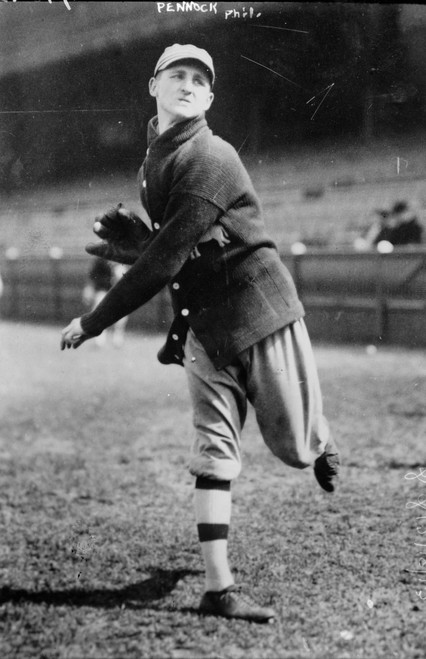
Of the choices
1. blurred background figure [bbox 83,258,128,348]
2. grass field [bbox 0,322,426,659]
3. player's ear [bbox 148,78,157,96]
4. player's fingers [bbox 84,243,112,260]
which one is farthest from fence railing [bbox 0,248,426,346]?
player's ear [bbox 148,78,157,96]

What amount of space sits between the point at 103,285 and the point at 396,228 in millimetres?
3745

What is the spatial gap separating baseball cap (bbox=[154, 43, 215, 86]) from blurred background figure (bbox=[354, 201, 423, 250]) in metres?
6.33

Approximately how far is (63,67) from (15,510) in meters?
2.12

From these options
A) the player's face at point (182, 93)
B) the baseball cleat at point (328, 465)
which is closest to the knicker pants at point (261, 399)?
the baseball cleat at point (328, 465)

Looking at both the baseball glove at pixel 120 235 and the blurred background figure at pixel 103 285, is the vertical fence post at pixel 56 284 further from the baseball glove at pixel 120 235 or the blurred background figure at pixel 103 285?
the baseball glove at pixel 120 235

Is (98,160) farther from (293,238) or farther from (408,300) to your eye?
(293,238)

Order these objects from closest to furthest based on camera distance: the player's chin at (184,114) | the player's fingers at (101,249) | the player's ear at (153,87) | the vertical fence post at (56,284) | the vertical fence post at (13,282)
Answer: the player's chin at (184,114), the player's ear at (153,87), the player's fingers at (101,249), the vertical fence post at (56,284), the vertical fence post at (13,282)

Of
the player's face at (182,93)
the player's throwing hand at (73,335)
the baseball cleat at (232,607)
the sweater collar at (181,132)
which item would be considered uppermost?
the player's face at (182,93)

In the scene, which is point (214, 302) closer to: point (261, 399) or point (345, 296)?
point (261, 399)

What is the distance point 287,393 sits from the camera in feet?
8.86

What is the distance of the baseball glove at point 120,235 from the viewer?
2797mm

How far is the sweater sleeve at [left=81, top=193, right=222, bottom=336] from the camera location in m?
2.52

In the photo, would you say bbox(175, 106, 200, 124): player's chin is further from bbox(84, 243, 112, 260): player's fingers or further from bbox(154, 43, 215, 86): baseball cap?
bbox(84, 243, 112, 260): player's fingers

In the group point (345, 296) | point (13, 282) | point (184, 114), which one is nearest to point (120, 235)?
point (184, 114)
